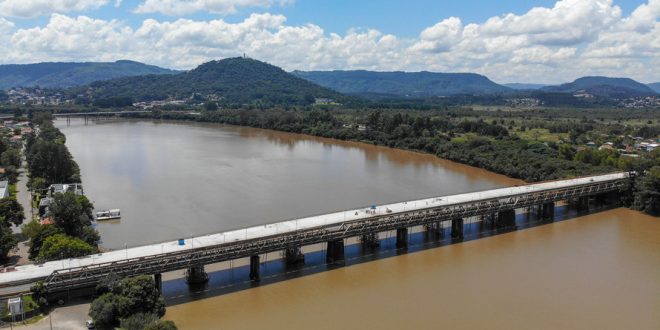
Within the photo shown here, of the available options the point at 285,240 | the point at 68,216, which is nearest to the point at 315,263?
the point at 285,240

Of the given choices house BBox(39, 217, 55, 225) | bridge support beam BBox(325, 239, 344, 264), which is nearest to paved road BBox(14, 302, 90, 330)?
house BBox(39, 217, 55, 225)

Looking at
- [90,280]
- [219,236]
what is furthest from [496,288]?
[90,280]

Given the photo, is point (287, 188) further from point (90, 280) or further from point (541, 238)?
point (90, 280)

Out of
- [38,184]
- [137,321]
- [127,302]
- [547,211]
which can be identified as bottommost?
[137,321]

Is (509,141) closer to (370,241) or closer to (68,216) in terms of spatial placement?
(370,241)

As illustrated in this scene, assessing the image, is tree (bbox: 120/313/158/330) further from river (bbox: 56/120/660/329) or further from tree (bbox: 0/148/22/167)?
tree (bbox: 0/148/22/167)

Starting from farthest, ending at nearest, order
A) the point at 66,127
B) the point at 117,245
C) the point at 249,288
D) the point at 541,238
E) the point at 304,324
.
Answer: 1. the point at 66,127
2. the point at 541,238
3. the point at 117,245
4. the point at 249,288
5. the point at 304,324
